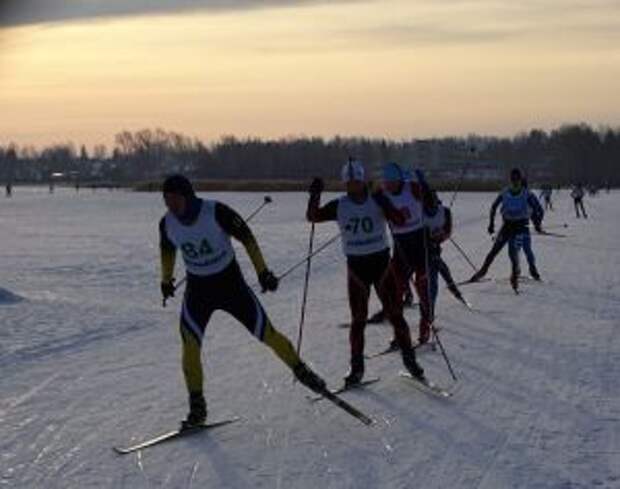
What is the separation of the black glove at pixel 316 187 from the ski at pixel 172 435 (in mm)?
1956

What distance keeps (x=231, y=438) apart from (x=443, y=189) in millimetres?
87214

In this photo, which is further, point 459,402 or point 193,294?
point 459,402

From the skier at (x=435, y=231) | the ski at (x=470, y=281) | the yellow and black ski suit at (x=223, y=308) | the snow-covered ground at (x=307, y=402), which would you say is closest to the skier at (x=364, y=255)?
the snow-covered ground at (x=307, y=402)

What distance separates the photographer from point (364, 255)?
8508mm

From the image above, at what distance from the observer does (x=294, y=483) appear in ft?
19.2

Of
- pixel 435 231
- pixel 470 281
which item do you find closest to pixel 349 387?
pixel 435 231

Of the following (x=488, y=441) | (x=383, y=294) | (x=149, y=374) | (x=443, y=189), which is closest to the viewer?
(x=488, y=441)

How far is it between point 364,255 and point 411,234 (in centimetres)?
203

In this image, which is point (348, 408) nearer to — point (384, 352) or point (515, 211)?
point (384, 352)

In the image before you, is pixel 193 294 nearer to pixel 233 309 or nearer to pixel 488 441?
pixel 233 309

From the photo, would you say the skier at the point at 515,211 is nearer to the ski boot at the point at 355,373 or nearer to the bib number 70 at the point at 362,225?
the bib number 70 at the point at 362,225

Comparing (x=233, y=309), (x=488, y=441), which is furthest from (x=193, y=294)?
(x=488, y=441)

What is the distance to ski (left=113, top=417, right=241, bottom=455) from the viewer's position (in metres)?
6.60

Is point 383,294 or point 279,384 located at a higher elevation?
point 383,294
